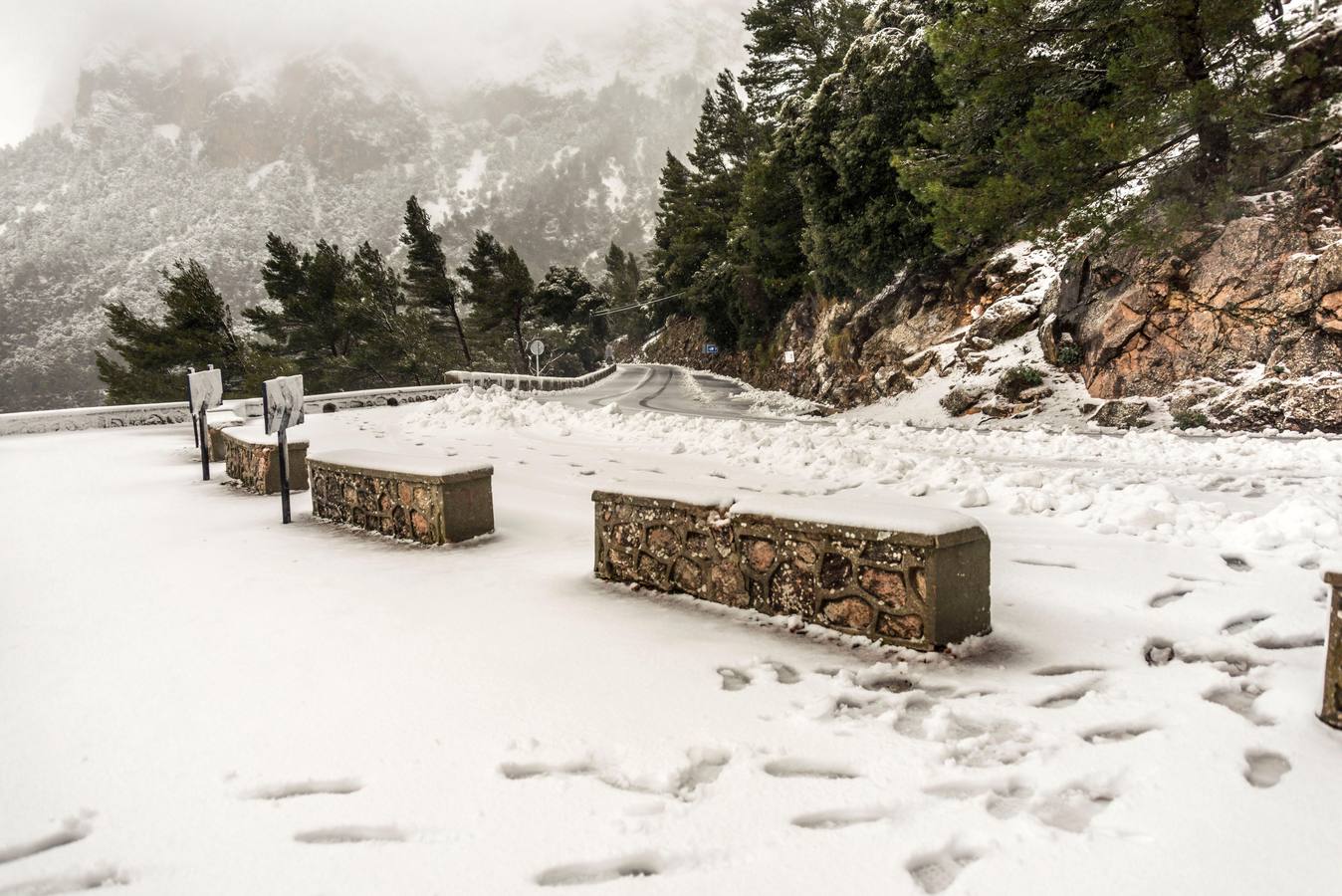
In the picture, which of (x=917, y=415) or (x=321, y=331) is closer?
(x=917, y=415)

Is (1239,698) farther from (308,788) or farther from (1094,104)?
(1094,104)

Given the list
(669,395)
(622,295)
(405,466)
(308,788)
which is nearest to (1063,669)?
(308,788)

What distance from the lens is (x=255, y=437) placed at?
10.2 metres

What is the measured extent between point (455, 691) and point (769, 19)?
38.4 metres

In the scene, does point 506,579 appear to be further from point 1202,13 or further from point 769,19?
point 769,19

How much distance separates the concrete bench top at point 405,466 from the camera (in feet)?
21.0

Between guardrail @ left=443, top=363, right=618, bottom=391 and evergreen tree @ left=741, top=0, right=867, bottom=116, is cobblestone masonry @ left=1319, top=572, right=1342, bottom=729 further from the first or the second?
evergreen tree @ left=741, top=0, right=867, bottom=116

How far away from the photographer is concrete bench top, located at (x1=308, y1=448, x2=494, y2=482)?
639cm

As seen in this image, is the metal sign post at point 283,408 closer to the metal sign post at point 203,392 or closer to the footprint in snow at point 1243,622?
the metal sign post at point 203,392

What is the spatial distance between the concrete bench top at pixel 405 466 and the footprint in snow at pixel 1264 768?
5.73m

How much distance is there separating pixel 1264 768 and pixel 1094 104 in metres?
16.1

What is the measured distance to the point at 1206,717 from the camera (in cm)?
296

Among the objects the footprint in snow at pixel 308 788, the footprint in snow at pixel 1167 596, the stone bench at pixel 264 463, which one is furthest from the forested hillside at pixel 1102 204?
the footprint in snow at pixel 308 788

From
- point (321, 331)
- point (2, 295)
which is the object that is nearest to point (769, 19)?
point (321, 331)
